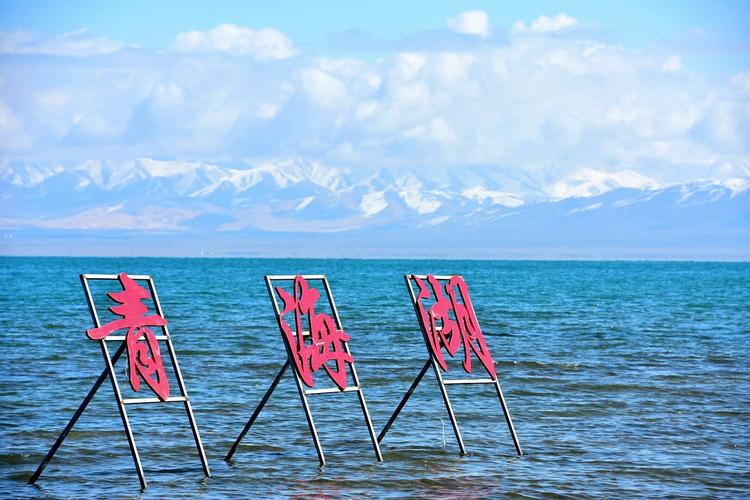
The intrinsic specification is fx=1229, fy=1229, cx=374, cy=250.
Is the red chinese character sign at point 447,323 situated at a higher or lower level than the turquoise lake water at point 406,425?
higher

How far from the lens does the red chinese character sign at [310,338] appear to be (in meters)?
15.4

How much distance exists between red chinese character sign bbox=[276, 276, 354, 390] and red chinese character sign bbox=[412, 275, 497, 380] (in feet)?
4.12

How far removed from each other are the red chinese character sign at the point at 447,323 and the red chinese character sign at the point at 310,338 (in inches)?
49.4

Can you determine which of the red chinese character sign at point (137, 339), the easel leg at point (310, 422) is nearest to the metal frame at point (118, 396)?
the red chinese character sign at point (137, 339)

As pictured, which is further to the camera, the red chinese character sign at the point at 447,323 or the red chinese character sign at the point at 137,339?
the red chinese character sign at the point at 447,323

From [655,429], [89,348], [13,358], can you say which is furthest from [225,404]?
[89,348]

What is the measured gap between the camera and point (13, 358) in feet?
96.7

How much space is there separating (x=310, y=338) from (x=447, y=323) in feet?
6.65

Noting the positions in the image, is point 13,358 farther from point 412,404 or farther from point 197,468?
point 197,468

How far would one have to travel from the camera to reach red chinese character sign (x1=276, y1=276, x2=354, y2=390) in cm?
1543

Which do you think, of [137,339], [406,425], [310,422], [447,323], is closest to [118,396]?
[137,339]

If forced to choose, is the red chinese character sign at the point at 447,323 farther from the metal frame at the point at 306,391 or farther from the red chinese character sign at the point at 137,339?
the red chinese character sign at the point at 137,339

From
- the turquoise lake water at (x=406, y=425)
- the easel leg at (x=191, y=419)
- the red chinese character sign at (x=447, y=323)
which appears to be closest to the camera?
the easel leg at (x=191, y=419)

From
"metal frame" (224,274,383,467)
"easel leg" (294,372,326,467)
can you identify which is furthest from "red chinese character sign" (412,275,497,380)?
"easel leg" (294,372,326,467)
